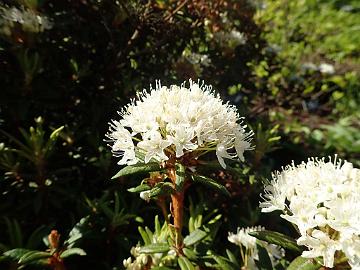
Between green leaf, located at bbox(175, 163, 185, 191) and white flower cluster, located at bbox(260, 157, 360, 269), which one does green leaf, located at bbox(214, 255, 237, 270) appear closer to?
white flower cluster, located at bbox(260, 157, 360, 269)

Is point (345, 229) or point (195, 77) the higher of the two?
point (195, 77)

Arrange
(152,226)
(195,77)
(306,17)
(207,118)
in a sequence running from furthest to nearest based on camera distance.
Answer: (306,17), (195,77), (152,226), (207,118)

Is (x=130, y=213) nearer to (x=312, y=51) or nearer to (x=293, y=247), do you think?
(x=293, y=247)

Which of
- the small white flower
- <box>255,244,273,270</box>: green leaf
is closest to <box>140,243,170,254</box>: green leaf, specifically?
<box>255,244,273,270</box>: green leaf

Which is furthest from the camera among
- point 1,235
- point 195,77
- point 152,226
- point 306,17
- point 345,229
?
point 306,17

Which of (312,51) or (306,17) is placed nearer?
(312,51)

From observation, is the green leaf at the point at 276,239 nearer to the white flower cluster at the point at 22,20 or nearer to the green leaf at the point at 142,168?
the green leaf at the point at 142,168

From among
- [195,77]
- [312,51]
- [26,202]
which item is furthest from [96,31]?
[312,51]

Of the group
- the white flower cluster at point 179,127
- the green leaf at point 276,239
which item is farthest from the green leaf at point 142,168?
the green leaf at point 276,239
